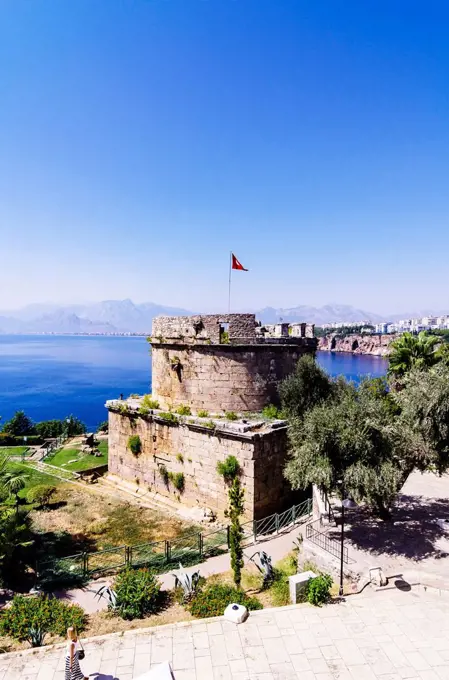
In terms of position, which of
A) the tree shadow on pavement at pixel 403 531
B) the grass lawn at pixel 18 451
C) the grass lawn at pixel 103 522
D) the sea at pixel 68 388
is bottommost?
the sea at pixel 68 388

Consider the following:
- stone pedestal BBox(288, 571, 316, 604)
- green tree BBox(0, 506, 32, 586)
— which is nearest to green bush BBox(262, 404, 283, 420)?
stone pedestal BBox(288, 571, 316, 604)

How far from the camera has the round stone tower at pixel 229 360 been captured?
17.7 m

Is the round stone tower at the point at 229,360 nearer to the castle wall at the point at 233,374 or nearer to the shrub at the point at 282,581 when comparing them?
the castle wall at the point at 233,374

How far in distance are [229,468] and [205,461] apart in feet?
5.16

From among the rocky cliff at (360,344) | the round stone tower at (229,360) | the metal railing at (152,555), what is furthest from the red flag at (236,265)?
the rocky cliff at (360,344)

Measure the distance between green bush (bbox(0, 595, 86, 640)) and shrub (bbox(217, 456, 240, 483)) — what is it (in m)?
6.87

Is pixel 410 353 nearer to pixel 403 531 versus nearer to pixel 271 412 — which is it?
pixel 271 412

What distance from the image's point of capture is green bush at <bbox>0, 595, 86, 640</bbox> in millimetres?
9523

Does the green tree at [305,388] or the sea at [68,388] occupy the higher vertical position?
the green tree at [305,388]

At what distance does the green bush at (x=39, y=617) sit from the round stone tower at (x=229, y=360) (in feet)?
30.5

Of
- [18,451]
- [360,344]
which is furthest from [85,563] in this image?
[360,344]

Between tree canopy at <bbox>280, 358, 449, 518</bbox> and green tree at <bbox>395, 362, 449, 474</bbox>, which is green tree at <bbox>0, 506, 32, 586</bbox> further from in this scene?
green tree at <bbox>395, 362, 449, 474</bbox>

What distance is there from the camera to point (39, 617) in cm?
986

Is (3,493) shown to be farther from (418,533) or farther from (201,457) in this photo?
(418,533)
